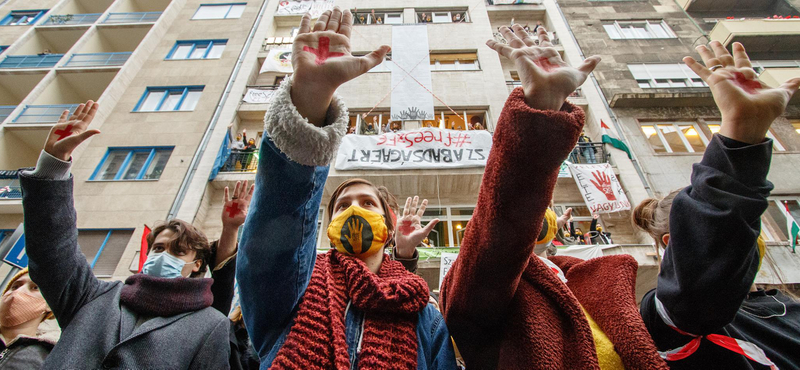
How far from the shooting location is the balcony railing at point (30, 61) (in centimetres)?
1259

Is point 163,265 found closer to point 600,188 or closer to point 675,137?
point 600,188

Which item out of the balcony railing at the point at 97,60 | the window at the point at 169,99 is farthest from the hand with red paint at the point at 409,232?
the balcony railing at the point at 97,60

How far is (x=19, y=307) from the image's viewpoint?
2447 millimetres

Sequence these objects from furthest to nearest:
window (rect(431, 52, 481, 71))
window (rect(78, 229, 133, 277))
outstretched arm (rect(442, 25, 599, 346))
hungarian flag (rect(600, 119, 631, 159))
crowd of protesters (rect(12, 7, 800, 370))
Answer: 1. window (rect(431, 52, 481, 71))
2. hungarian flag (rect(600, 119, 631, 159))
3. window (rect(78, 229, 133, 277))
4. crowd of protesters (rect(12, 7, 800, 370))
5. outstretched arm (rect(442, 25, 599, 346))

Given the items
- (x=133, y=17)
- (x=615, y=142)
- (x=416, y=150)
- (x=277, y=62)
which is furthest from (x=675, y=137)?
(x=133, y=17)

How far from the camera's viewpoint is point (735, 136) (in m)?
1.16

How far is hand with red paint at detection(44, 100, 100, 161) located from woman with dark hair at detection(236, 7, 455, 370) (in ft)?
5.17

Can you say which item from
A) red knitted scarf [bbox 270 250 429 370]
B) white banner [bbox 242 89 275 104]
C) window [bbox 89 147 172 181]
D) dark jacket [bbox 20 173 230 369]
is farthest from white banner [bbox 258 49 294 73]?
red knitted scarf [bbox 270 250 429 370]

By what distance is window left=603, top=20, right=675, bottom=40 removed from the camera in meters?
13.9

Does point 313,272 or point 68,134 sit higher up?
point 68,134

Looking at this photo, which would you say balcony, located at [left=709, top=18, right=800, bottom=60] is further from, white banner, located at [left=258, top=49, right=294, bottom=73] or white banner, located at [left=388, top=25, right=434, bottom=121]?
white banner, located at [left=258, top=49, right=294, bottom=73]

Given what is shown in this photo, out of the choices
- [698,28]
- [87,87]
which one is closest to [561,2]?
[698,28]

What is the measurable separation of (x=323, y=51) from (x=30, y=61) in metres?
19.6

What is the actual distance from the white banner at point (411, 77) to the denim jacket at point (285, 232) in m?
7.71
